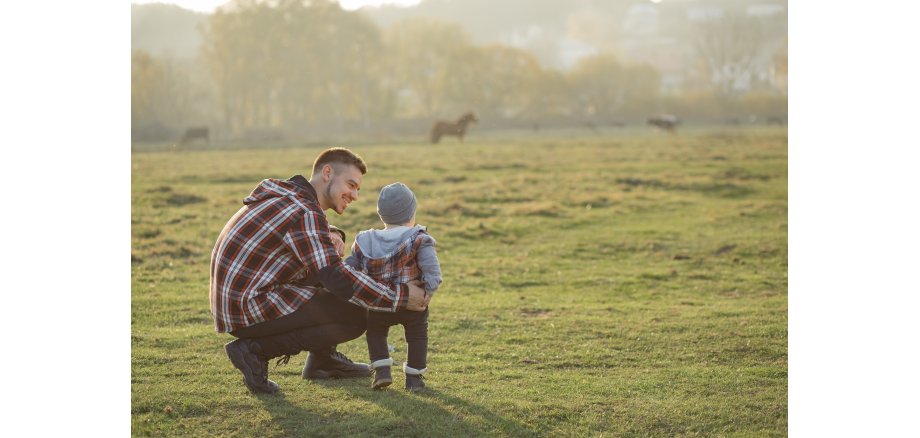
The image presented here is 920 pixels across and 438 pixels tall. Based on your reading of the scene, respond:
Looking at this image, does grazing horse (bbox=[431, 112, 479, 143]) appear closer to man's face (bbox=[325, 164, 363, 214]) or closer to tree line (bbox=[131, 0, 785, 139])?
tree line (bbox=[131, 0, 785, 139])

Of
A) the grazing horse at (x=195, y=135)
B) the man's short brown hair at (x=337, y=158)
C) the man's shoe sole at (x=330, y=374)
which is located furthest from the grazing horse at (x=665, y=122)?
the man's short brown hair at (x=337, y=158)

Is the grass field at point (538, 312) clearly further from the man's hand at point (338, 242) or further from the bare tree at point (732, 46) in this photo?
the bare tree at point (732, 46)

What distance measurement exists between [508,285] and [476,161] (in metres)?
12.1

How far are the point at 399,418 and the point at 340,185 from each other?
43.7 inches

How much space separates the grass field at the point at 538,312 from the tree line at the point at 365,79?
A: 7785mm

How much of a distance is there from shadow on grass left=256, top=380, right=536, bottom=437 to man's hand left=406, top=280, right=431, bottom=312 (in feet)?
1.44

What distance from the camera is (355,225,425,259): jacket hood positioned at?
13.7ft

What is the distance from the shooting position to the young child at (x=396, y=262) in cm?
417

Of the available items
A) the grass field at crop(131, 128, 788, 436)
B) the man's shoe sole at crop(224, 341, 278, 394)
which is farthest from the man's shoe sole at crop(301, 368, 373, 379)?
the man's shoe sole at crop(224, 341, 278, 394)

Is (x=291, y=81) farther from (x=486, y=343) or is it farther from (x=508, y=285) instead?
(x=486, y=343)

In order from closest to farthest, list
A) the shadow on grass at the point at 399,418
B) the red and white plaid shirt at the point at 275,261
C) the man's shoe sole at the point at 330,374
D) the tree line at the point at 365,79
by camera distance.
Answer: the shadow on grass at the point at 399,418 → the red and white plaid shirt at the point at 275,261 → the man's shoe sole at the point at 330,374 → the tree line at the point at 365,79

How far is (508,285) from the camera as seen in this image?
843 centimetres
